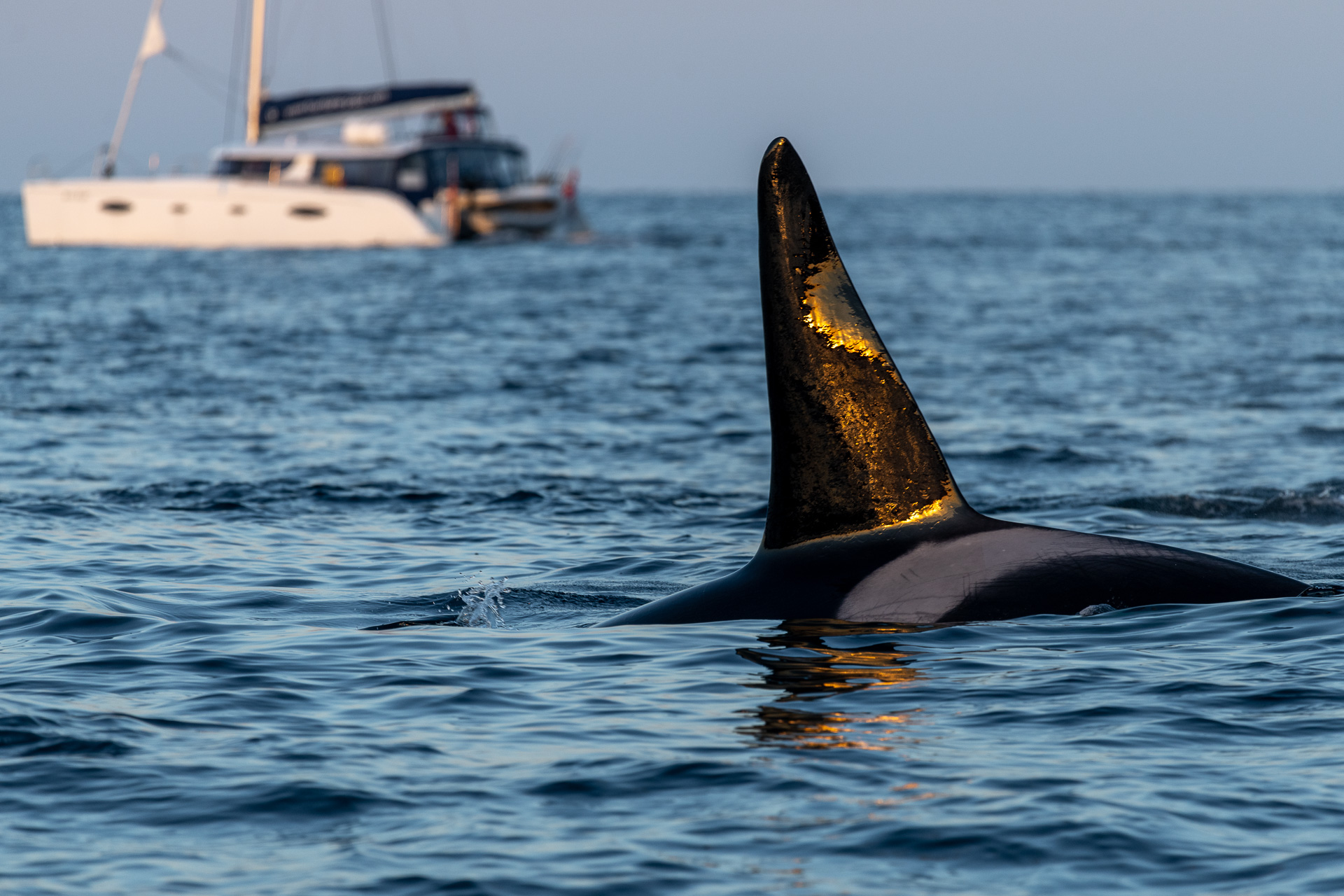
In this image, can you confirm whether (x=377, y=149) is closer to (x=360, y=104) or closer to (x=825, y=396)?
(x=360, y=104)

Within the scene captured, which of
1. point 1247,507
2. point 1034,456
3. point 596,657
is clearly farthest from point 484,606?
point 1034,456

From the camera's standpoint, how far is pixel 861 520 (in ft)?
24.6

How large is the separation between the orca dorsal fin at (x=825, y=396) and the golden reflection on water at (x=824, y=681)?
0.52 meters

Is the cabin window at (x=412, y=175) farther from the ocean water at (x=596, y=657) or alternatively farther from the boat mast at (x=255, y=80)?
the ocean water at (x=596, y=657)

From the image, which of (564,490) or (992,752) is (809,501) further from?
(564,490)

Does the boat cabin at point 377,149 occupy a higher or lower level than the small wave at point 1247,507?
higher

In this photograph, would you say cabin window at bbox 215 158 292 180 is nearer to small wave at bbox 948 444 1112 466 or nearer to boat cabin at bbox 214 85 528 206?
boat cabin at bbox 214 85 528 206

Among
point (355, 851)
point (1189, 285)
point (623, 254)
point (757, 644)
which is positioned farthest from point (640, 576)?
point (623, 254)

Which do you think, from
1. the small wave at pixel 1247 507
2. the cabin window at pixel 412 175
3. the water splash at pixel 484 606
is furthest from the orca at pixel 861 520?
the cabin window at pixel 412 175

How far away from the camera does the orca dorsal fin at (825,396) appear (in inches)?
283

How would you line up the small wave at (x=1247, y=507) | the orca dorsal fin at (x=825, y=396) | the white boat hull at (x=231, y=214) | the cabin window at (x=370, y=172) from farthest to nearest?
the cabin window at (x=370, y=172) → the white boat hull at (x=231, y=214) → the small wave at (x=1247, y=507) → the orca dorsal fin at (x=825, y=396)

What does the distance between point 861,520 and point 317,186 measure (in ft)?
165

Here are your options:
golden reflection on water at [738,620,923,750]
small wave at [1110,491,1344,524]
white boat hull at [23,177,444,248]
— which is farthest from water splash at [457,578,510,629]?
white boat hull at [23,177,444,248]

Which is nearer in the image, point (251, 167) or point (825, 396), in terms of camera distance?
point (825, 396)
